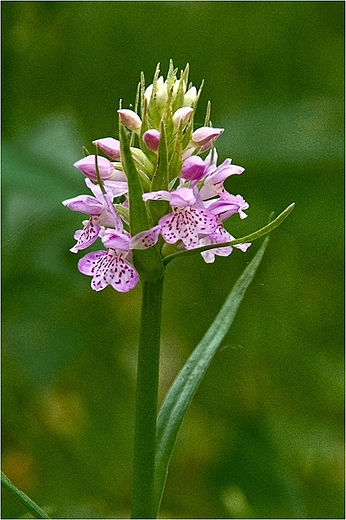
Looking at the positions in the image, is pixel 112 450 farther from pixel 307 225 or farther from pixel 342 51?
pixel 342 51

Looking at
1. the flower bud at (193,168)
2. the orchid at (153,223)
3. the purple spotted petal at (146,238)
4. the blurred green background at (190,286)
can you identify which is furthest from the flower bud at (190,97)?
the blurred green background at (190,286)

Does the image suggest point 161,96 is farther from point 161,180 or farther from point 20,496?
point 20,496

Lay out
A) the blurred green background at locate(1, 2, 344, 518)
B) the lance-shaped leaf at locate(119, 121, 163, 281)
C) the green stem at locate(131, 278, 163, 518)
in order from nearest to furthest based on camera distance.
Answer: the lance-shaped leaf at locate(119, 121, 163, 281) → the green stem at locate(131, 278, 163, 518) → the blurred green background at locate(1, 2, 344, 518)

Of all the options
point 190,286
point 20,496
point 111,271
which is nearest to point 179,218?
point 111,271

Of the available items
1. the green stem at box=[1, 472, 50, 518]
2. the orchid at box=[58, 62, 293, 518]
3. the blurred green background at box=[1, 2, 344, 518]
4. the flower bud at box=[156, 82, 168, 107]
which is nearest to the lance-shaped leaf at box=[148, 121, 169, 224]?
the orchid at box=[58, 62, 293, 518]

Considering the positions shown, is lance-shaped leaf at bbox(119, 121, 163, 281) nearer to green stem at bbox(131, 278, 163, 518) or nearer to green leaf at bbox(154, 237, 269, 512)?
green stem at bbox(131, 278, 163, 518)

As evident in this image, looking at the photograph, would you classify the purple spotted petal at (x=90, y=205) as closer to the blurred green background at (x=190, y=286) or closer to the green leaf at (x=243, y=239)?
the green leaf at (x=243, y=239)
